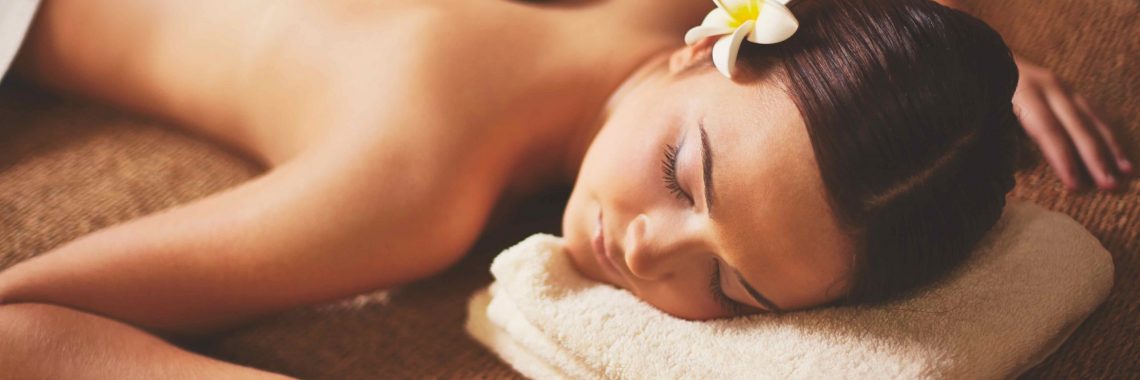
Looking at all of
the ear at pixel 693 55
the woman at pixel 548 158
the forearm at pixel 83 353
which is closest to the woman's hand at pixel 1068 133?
the woman at pixel 548 158

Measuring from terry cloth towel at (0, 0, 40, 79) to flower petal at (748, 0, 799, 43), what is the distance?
3.23 ft

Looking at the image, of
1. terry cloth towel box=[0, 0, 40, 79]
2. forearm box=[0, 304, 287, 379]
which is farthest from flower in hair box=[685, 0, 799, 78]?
terry cloth towel box=[0, 0, 40, 79]

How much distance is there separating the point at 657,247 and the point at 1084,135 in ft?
1.94

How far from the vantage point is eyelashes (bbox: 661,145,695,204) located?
90 cm

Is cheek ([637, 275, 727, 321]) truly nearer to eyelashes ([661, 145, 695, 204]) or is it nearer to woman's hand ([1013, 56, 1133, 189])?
eyelashes ([661, 145, 695, 204])

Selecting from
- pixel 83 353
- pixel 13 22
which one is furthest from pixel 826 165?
pixel 13 22

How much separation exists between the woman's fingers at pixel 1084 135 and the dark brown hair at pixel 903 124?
0.77 feet

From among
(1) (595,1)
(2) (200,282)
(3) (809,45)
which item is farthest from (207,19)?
(3) (809,45)

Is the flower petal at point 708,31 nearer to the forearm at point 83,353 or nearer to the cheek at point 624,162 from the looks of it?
the cheek at point 624,162

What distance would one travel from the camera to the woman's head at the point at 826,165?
0.81 m

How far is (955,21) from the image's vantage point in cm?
87

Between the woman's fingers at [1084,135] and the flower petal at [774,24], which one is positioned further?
the woman's fingers at [1084,135]

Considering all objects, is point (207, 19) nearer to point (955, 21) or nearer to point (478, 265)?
point (478, 265)

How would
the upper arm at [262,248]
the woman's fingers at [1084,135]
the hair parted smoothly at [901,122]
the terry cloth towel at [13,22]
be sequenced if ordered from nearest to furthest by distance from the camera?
the hair parted smoothly at [901,122] < the upper arm at [262,248] < the woman's fingers at [1084,135] < the terry cloth towel at [13,22]
